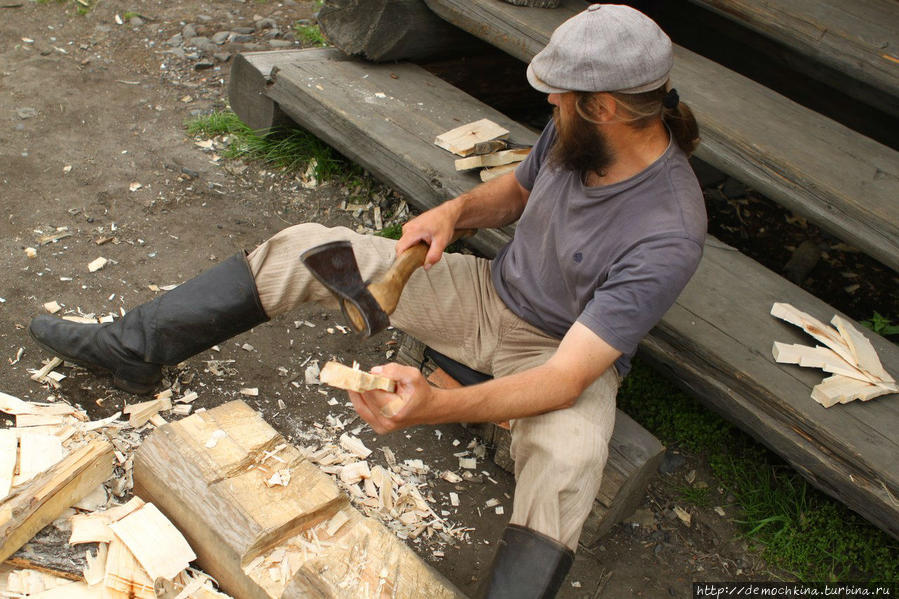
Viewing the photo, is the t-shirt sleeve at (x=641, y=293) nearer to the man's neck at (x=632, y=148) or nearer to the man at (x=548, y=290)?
the man at (x=548, y=290)

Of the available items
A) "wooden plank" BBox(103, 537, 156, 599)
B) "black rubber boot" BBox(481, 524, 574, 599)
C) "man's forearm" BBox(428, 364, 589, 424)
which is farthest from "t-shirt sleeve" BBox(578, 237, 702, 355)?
"wooden plank" BBox(103, 537, 156, 599)

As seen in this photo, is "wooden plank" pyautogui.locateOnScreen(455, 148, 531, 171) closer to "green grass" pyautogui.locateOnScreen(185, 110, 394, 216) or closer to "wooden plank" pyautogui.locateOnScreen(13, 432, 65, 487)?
"green grass" pyautogui.locateOnScreen(185, 110, 394, 216)

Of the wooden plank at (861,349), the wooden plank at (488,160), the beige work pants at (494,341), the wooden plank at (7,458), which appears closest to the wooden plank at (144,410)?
the wooden plank at (7,458)

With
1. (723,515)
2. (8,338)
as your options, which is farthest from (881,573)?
(8,338)

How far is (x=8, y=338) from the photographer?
326cm

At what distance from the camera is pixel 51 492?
2.26m

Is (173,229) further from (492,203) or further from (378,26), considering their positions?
(492,203)

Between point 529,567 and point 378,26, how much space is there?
292cm

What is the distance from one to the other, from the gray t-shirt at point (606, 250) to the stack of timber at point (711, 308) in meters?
0.45

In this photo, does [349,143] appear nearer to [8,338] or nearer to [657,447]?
[8,338]

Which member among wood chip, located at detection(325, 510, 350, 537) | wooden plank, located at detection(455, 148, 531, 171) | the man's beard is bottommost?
wood chip, located at detection(325, 510, 350, 537)

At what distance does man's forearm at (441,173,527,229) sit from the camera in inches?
117

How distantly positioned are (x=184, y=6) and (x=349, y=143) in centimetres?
292

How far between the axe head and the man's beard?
73 cm
